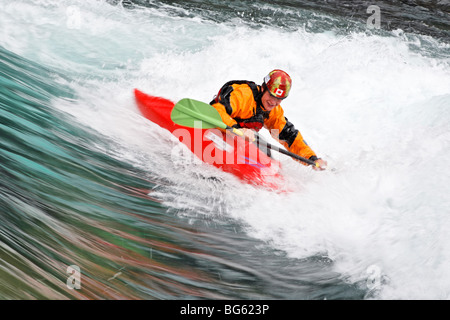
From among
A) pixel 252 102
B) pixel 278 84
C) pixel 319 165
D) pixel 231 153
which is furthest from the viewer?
pixel 319 165

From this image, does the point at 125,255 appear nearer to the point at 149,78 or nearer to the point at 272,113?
the point at 272,113

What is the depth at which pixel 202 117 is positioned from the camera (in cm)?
443

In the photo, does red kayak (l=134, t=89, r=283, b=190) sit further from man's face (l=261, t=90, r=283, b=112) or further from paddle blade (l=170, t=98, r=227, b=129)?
man's face (l=261, t=90, r=283, b=112)

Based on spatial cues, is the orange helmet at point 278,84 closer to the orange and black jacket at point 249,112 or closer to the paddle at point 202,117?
the orange and black jacket at point 249,112

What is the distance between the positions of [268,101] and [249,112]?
238mm

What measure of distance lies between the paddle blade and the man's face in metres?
0.53

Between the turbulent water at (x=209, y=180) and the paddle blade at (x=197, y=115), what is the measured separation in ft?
1.43

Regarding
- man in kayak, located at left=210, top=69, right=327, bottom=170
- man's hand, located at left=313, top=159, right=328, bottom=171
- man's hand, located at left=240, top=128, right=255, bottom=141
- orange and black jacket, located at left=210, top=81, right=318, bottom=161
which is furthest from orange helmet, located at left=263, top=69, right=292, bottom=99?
man's hand, located at left=313, top=159, right=328, bottom=171

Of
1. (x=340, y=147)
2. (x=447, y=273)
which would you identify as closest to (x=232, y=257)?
(x=447, y=273)

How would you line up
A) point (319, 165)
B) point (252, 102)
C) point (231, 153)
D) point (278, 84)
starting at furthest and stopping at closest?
point (319, 165)
point (252, 102)
point (231, 153)
point (278, 84)

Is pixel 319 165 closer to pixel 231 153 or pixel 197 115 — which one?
pixel 231 153

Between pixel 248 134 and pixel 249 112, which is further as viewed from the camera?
pixel 249 112

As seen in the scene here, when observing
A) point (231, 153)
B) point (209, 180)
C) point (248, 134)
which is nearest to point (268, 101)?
point (248, 134)

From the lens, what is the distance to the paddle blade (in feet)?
14.3
